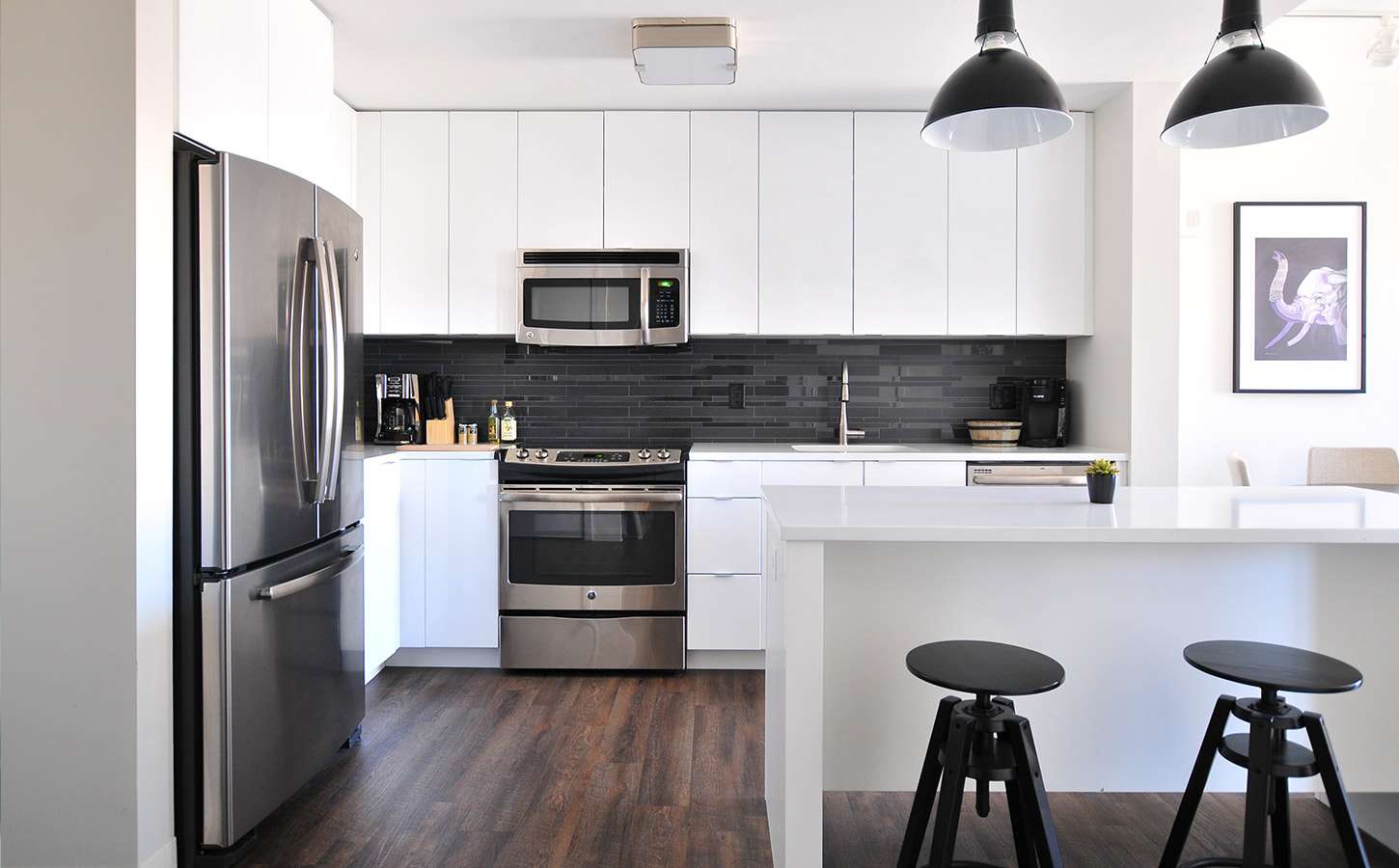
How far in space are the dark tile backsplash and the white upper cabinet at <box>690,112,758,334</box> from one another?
424 millimetres

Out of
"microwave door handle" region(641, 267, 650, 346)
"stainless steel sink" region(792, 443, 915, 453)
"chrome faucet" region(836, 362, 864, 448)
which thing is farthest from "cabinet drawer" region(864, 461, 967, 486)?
"microwave door handle" region(641, 267, 650, 346)

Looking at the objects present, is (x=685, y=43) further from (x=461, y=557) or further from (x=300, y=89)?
(x=461, y=557)

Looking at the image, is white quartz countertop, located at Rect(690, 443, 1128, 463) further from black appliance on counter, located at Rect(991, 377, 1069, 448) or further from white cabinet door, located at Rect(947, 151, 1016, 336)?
white cabinet door, located at Rect(947, 151, 1016, 336)

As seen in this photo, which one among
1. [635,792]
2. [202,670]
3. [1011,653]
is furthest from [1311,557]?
[202,670]

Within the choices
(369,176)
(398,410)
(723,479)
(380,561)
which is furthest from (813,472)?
(369,176)

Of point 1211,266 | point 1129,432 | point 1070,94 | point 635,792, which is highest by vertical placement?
point 1070,94

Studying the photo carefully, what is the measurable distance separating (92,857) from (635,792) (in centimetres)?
133

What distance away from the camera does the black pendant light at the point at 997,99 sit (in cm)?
200

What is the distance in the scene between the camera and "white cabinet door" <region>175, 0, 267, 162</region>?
2168mm

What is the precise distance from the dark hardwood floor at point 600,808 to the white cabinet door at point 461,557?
0.50 m

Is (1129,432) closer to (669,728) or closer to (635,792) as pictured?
(669,728)

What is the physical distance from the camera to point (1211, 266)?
419 cm

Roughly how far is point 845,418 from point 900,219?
94 cm

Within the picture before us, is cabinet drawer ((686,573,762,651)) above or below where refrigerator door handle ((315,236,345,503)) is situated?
below
